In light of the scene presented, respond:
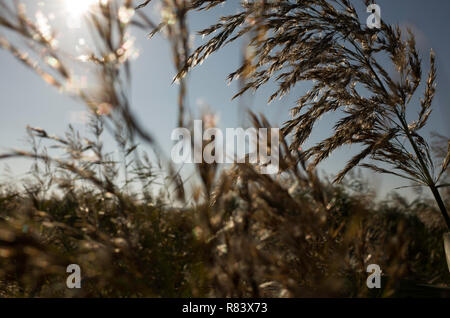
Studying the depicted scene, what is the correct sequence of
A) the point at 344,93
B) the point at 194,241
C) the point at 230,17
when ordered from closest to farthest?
the point at 194,241 < the point at 230,17 < the point at 344,93

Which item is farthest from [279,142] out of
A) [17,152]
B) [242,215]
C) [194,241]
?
[17,152]

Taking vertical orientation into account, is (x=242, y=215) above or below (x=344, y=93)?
below

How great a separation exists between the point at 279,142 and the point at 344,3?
255 cm

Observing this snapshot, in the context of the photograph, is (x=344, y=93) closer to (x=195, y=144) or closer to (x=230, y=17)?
(x=230, y=17)

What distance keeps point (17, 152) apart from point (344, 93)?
258cm

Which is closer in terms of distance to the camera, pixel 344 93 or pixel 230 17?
pixel 230 17

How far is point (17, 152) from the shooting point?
95cm

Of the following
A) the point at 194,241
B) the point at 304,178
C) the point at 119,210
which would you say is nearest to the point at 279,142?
the point at 304,178
